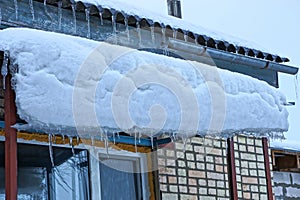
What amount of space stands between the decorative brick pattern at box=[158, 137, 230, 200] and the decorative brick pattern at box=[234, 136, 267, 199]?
17 cm

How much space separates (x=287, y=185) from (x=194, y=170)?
3.17 meters

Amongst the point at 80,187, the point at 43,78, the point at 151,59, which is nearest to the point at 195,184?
the point at 80,187

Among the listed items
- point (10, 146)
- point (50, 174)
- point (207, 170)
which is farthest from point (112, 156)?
point (10, 146)

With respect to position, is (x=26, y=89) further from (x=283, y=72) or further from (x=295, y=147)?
(x=295, y=147)

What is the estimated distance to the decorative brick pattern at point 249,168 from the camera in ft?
23.2

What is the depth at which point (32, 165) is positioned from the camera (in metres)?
5.60

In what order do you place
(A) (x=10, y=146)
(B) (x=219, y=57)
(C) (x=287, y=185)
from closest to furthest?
(A) (x=10, y=146) → (B) (x=219, y=57) → (C) (x=287, y=185)

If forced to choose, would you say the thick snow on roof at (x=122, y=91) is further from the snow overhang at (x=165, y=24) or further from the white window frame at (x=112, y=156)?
the white window frame at (x=112, y=156)

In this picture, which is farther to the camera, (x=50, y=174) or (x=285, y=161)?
(x=285, y=161)

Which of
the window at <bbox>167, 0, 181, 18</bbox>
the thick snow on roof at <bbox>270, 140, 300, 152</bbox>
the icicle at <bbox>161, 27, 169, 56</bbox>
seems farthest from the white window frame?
the thick snow on roof at <bbox>270, 140, 300, 152</bbox>

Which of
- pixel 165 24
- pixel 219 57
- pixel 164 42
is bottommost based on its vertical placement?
pixel 219 57

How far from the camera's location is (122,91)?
4395mm

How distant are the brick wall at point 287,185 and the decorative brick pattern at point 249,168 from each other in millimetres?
1953

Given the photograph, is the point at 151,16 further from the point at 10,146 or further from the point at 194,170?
the point at 10,146
